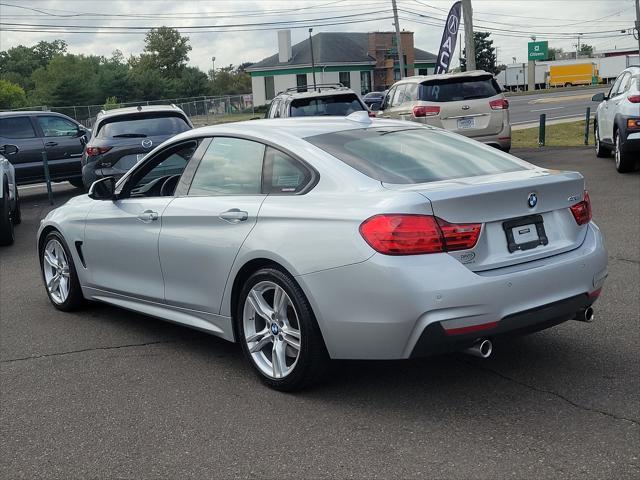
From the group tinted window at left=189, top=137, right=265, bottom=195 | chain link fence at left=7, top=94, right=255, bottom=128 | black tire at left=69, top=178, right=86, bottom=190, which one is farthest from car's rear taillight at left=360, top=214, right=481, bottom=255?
chain link fence at left=7, top=94, right=255, bottom=128

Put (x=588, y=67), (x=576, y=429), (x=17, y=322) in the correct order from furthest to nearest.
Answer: (x=588, y=67) < (x=17, y=322) < (x=576, y=429)

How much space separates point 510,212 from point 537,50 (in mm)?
122551

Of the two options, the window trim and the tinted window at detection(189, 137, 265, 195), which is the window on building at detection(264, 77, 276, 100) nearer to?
the window trim

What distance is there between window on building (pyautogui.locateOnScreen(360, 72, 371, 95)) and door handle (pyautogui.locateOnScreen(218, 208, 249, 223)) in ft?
251

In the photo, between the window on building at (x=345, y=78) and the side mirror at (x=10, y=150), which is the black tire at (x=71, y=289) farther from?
the window on building at (x=345, y=78)

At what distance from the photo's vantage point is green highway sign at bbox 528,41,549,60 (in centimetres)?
11925

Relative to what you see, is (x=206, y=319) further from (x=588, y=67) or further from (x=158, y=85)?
(x=588, y=67)

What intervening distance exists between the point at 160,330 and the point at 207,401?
1.77 m

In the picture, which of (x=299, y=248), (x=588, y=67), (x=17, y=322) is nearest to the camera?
(x=299, y=248)

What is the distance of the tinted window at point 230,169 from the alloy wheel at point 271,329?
659 millimetres

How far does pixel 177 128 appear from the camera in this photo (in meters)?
13.3

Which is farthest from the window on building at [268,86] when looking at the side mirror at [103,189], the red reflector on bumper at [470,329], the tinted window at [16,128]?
the red reflector on bumper at [470,329]

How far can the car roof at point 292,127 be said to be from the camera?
16.6ft

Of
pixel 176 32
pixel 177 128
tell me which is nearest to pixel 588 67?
pixel 176 32
